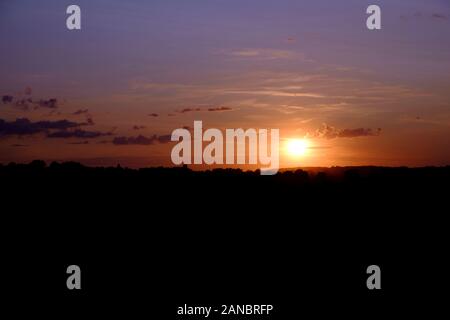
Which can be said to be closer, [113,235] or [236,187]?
[113,235]

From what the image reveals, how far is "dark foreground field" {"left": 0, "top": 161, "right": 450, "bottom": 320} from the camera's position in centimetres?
2641

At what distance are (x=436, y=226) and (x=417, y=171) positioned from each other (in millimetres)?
22106

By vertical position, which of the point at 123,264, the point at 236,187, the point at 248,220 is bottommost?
the point at 123,264

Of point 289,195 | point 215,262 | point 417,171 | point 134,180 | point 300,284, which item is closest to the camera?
point 300,284

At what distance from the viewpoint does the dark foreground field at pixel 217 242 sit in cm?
2641

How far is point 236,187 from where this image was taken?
4475 cm

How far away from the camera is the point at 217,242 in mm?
33312

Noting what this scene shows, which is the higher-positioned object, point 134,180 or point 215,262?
point 134,180

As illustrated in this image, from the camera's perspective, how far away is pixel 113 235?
33625mm
